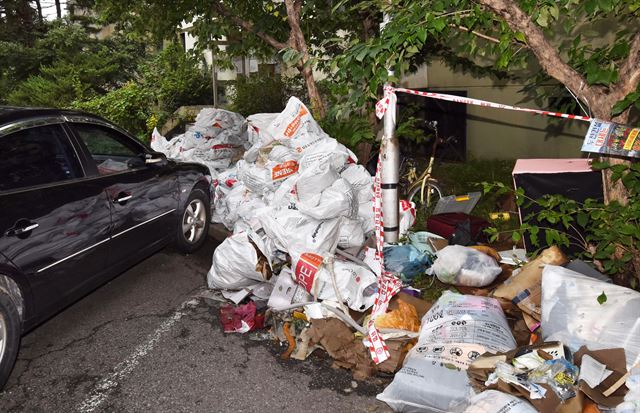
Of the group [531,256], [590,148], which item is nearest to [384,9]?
[590,148]

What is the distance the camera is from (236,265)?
4594mm

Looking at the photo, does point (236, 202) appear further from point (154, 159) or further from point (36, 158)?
point (36, 158)

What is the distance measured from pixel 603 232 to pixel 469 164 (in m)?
6.30

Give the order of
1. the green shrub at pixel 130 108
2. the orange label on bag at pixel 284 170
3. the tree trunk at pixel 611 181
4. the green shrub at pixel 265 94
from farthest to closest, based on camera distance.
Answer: the green shrub at pixel 130 108
the green shrub at pixel 265 94
the orange label on bag at pixel 284 170
the tree trunk at pixel 611 181

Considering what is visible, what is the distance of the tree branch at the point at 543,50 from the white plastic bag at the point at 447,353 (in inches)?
68.4

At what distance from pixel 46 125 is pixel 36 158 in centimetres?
32

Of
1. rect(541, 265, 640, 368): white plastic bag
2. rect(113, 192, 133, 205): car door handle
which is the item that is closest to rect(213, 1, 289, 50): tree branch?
rect(113, 192, 133, 205): car door handle

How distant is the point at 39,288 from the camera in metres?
3.55

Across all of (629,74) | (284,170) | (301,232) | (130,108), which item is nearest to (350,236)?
(301,232)

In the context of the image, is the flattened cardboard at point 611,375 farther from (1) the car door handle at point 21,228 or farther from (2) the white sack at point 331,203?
(1) the car door handle at point 21,228

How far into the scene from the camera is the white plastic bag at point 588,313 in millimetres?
2900

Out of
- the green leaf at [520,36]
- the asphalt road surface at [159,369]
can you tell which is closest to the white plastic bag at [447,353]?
the asphalt road surface at [159,369]

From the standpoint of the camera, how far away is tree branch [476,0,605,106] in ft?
12.3

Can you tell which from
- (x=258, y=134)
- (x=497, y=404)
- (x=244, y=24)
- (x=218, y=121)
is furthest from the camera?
(x=244, y=24)
